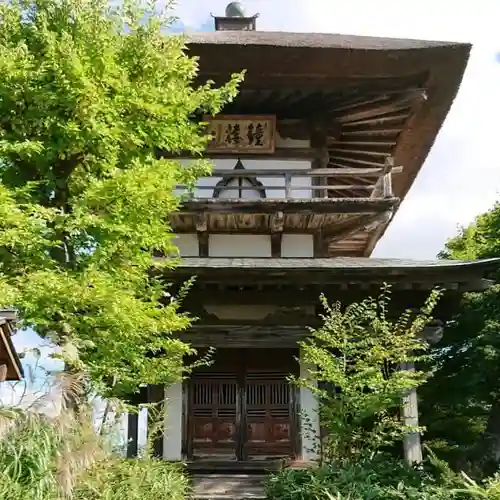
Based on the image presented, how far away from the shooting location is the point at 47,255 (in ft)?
26.6

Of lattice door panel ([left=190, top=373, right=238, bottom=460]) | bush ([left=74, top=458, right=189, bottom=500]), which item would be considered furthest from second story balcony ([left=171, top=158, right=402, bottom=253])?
bush ([left=74, top=458, right=189, bottom=500])

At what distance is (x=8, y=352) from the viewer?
707cm

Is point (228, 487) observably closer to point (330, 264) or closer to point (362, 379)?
point (362, 379)

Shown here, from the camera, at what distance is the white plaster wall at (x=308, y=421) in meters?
11.3

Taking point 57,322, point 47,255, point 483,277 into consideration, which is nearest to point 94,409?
point 57,322

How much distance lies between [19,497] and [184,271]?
5.30 m

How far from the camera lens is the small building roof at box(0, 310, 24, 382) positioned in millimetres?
6691

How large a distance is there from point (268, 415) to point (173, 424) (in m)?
1.70

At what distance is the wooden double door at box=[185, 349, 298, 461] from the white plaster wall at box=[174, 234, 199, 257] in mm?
1937

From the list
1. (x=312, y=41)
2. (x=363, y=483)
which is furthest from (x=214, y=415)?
(x=312, y=41)

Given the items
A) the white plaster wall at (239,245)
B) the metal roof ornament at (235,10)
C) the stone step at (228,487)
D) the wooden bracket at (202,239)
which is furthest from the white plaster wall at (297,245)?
the metal roof ornament at (235,10)

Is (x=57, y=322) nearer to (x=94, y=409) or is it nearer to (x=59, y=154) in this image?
(x=94, y=409)

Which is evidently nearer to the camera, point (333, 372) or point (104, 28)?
point (104, 28)

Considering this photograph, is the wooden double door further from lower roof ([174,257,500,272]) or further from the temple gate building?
lower roof ([174,257,500,272])
